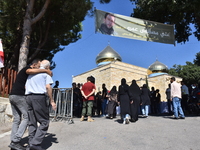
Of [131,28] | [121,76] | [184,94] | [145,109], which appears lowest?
[145,109]

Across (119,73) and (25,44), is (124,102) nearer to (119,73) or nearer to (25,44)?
(25,44)

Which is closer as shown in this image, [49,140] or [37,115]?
[37,115]

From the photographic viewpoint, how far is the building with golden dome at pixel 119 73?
23547mm

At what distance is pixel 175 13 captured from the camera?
888 centimetres

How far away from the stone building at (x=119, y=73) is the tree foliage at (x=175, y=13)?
13.6 meters

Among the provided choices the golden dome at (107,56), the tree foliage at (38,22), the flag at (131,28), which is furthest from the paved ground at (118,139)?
the golden dome at (107,56)

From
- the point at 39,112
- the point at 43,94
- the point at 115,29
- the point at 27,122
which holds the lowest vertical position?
the point at 27,122

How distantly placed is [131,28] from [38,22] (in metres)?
6.58

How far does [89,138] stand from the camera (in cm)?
416

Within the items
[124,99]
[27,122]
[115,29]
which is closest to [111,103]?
[124,99]

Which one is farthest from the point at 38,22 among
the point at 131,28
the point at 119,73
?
the point at 119,73

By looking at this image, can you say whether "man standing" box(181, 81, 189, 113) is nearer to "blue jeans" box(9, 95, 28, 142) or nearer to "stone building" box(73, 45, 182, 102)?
"blue jeans" box(9, 95, 28, 142)

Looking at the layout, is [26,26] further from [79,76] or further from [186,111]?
[79,76]

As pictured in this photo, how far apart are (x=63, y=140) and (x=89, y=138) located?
1.92 feet
